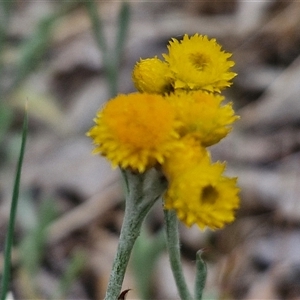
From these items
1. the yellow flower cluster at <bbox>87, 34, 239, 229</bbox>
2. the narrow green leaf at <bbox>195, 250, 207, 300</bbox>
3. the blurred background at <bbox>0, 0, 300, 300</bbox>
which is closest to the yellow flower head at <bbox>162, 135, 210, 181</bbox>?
the yellow flower cluster at <bbox>87, 34, 239, 229</bbox>

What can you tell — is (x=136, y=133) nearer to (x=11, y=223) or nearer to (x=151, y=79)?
(x=151, y=79)

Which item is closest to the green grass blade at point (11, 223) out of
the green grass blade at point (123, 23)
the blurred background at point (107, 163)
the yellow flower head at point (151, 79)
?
the yellow flower head at point (151, 79)

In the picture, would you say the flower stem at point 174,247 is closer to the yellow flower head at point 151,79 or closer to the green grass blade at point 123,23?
the yellow flower head at point 151,79

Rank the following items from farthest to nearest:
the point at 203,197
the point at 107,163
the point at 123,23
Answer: the point at 107,163
the point at 123,23
the point at 203,197

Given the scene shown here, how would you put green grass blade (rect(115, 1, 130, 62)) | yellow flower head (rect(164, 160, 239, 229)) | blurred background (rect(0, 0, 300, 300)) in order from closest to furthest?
yellow flower head (rect(164, 160, 239, 229)), green grass blade (rect(115, 1, 130, 62)), blurred background (rect(0, 0, 300, 300))

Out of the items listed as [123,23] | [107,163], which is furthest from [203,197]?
[107,163]

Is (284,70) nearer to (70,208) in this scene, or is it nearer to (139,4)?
(139,4)

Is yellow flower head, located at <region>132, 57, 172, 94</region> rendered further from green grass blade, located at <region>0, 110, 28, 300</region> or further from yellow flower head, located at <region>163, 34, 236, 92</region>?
green grass blade, located at <region>0, 110, 28, 300</region>
